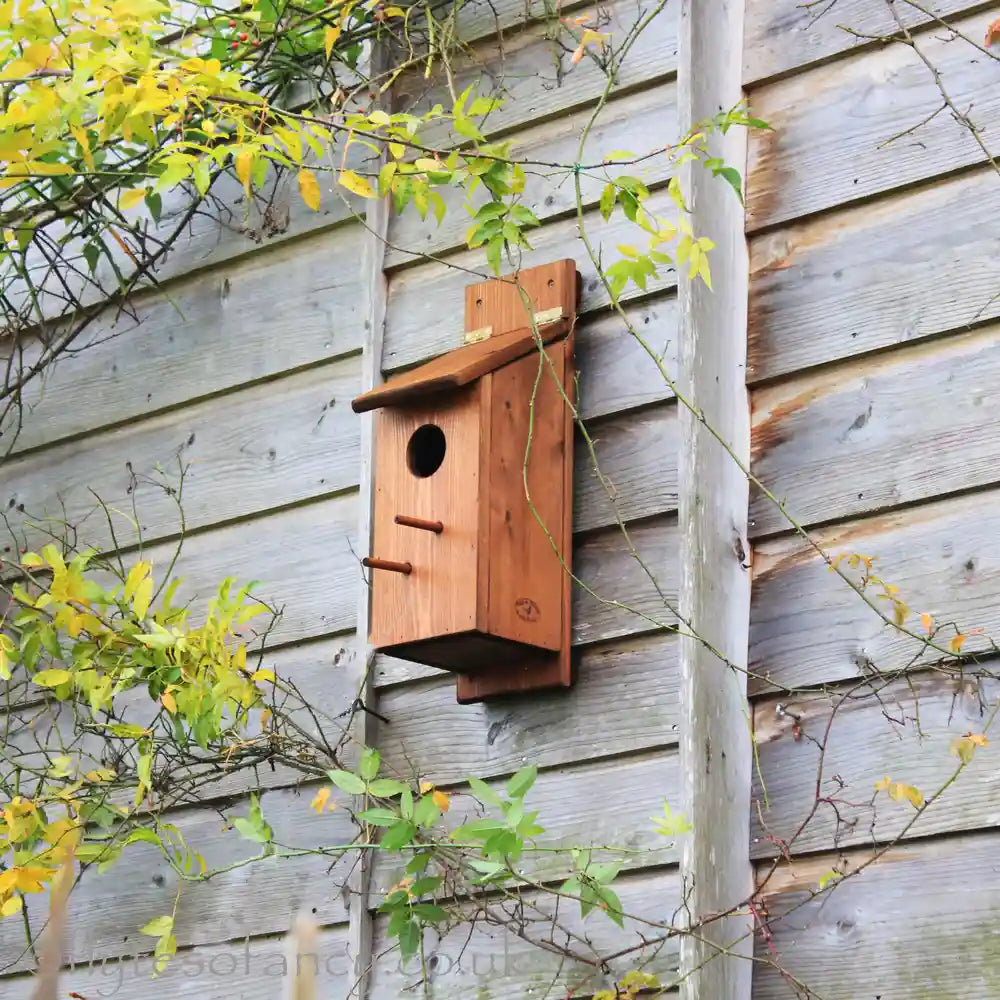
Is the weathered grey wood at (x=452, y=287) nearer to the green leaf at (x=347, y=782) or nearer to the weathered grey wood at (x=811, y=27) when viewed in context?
the weathered grey wood at (x=811, y=27)

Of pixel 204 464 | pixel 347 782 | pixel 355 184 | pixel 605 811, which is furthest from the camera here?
pixel 204 464

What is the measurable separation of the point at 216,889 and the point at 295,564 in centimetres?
55

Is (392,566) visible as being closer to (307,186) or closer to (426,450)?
(426,450)

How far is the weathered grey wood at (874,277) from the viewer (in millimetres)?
2062

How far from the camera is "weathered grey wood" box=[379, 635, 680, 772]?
2.13 meters

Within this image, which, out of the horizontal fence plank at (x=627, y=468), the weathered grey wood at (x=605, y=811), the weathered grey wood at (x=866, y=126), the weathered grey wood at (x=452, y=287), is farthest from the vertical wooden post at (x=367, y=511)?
the weathered grey wood at (x=866, y=126)

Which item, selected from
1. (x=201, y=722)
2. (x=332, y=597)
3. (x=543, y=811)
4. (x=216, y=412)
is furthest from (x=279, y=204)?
(x=543, y=811)

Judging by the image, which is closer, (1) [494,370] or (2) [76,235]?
(1) [494,370]

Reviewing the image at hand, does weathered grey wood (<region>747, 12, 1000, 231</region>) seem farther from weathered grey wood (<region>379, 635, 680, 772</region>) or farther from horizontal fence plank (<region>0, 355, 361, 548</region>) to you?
horizontal fence plank (<region>0, 355, 361, 548</region>)

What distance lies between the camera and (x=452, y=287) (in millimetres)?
2547

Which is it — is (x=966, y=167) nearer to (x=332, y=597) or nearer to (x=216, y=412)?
(x=332, y=597)

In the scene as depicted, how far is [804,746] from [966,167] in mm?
807

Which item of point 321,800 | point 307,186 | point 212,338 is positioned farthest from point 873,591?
point 212,338

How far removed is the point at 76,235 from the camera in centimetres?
296
